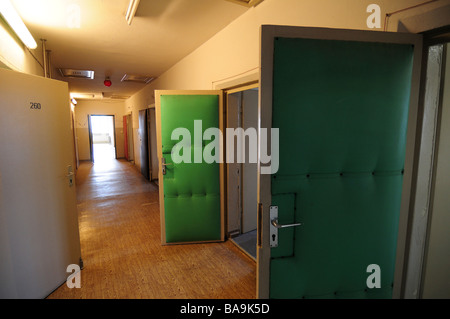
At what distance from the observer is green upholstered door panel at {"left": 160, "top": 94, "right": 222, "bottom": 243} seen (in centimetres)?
303

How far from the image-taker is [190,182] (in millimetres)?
3184

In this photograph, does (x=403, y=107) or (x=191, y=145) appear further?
(x=191, y=145)

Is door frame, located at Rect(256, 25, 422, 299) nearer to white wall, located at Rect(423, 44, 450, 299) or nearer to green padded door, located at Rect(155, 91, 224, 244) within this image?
white wall, located at Rect(423, 44, 450, 299)

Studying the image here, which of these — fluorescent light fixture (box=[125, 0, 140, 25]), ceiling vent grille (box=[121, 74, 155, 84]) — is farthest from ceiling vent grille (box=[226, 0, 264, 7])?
ceiling vent grille (box=[121, 74, 155, 84])

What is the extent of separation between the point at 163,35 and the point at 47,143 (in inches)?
80.9

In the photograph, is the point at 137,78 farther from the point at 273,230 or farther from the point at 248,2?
the point at 273,230

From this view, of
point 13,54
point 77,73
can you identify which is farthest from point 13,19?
point 77,73

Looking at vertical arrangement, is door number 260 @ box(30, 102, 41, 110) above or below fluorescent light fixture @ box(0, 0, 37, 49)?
below

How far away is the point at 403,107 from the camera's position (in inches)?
56.9

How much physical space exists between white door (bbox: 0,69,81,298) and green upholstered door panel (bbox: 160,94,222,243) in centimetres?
105
